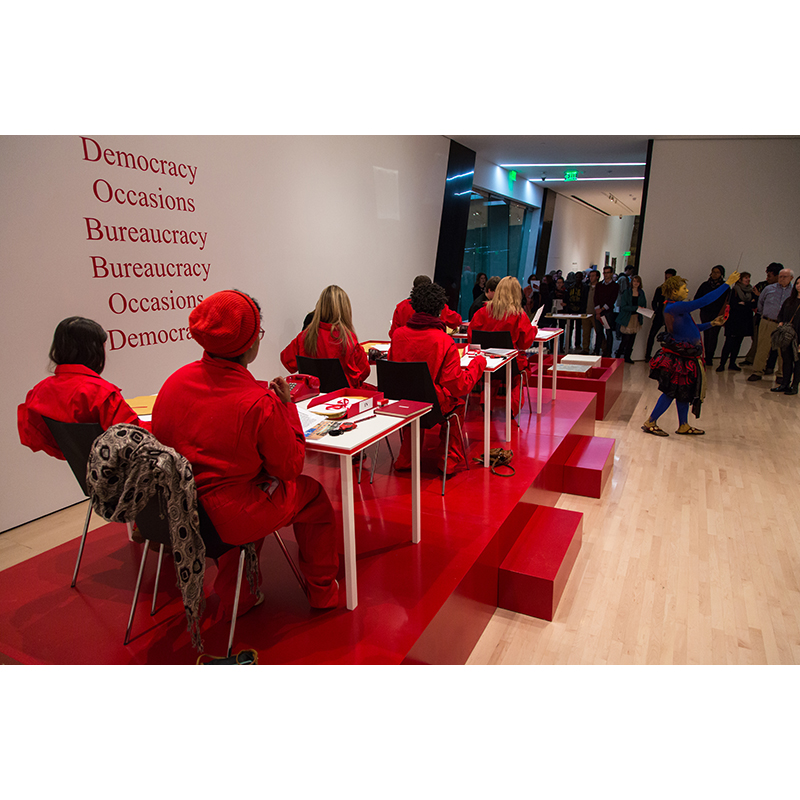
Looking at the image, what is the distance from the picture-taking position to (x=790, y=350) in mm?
7359

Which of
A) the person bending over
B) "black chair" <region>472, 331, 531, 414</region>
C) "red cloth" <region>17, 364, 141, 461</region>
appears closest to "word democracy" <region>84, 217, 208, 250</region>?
"red cloth" <region>17, 364, 141, 461</region>

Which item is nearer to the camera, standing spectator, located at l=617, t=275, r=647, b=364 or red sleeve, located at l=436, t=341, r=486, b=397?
red sleeve, located at l=436, t=341, r=486, b=397

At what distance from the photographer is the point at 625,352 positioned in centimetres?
995

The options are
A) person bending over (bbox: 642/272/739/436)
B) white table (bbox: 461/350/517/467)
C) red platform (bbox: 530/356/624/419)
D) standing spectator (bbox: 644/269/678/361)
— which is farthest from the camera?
standing spectator (bbox: 644/269/678/361)

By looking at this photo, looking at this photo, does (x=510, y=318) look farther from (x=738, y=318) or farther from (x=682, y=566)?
(x=738, y=318)

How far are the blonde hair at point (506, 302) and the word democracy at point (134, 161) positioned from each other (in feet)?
8.75

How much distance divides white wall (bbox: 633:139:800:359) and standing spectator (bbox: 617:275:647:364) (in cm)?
48

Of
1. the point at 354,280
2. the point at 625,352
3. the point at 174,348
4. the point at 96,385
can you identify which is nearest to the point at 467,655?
the point at 96,385

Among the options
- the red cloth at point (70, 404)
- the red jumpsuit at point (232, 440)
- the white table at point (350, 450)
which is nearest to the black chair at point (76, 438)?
the red cloth at point (70, 404)

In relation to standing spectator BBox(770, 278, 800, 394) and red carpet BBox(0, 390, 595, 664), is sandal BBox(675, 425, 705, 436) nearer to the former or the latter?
standing spectator BBox(770, 278, 800, 394)

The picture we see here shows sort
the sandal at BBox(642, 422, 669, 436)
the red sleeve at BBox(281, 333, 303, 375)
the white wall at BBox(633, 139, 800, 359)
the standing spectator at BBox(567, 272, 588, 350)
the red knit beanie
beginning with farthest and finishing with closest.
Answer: the standing spectator at BBox(567, 272, 588, 350), the white wall at BBox(633, 139, 800, 359), the sandal at BBox(642, 422, 669, 436), the red sleeve at BBox(281, 333, 303, 375), the red knit beanie

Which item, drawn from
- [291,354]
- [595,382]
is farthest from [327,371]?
[595,382]

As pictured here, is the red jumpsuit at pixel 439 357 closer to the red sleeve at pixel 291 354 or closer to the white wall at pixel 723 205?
the red sleeve at pixel 291 354

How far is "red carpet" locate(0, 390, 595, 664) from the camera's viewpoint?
2.14 m
